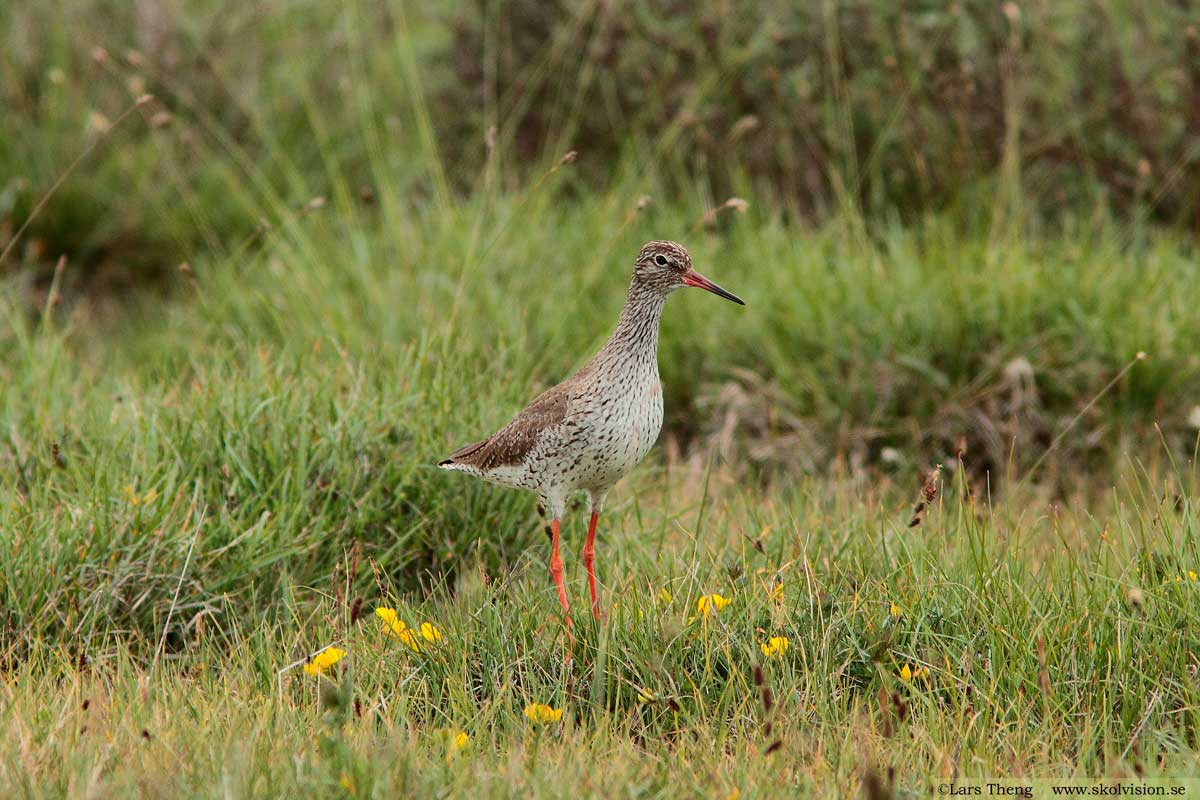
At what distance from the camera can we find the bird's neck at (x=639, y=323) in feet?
14.5

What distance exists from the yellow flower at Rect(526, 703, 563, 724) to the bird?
21.1 inches

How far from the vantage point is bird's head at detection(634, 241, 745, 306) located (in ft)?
15.0

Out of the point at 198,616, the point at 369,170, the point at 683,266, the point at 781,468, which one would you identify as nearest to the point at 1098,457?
the point at 781,468

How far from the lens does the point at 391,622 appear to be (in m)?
4.04

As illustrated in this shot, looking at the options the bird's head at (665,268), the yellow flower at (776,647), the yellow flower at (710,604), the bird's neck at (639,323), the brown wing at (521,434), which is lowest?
the yellow flower at (776,647)

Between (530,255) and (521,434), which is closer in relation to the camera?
(521,434)

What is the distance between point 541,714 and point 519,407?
6.53 ft

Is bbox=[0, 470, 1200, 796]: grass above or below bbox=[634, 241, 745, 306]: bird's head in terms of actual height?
below

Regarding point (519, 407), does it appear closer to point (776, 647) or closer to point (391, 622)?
point (391, 622)

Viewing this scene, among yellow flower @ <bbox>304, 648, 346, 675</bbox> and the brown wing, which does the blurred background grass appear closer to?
the brown wing

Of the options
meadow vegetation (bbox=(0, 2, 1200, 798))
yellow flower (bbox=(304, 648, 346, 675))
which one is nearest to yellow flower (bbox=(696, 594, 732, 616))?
meadow vegetation (bbox=(0, 2, 1200, 798))

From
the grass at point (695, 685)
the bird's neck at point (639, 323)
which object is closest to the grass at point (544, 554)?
the grass at point (695, 685)

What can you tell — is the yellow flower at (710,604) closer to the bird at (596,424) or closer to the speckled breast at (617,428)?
the bird at (596,424)

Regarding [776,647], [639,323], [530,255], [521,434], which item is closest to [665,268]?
[639,323]
